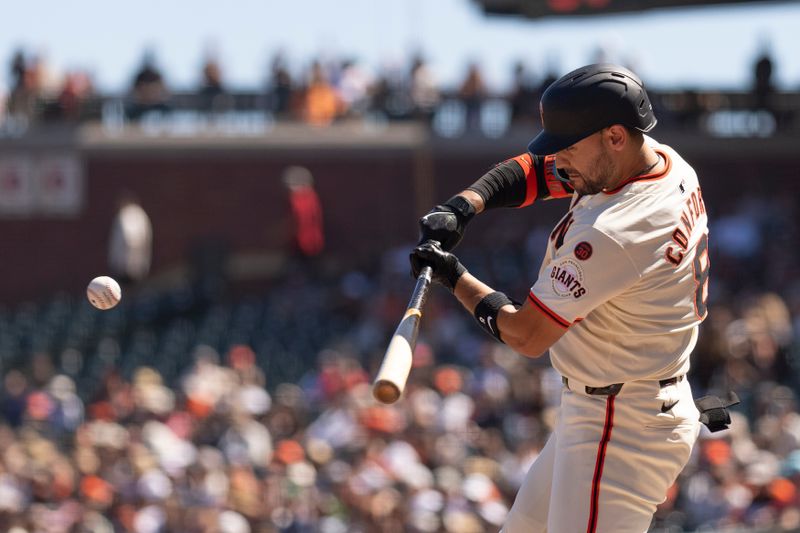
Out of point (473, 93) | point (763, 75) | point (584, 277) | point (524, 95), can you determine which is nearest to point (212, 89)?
point (473, 93)

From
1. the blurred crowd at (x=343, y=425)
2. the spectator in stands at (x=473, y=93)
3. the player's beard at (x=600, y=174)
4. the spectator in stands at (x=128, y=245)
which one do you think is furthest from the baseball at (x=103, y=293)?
the spectator in stands at (x=473, y=93)

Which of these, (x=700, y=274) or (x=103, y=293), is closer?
(x=700, y=274)

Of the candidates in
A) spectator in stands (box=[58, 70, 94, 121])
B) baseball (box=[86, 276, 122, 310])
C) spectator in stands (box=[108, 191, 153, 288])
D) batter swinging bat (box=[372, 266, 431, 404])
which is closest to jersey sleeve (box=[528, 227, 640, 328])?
batter swinging bat (box=[372, 266, 431, 404])

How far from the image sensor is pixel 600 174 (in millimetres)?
3990

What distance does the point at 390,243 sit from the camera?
19984mm

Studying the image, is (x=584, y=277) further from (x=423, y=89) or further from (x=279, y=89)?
(x=279, y=89)

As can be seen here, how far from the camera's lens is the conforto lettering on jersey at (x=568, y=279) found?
12.7ft

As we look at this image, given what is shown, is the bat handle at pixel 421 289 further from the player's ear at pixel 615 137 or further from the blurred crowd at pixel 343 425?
the blurred crowd at pixel 343 425

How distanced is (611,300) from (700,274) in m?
0.30

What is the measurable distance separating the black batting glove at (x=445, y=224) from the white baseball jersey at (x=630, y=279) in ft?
1.04

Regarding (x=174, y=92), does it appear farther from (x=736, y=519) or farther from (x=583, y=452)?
(x=583, y=452)

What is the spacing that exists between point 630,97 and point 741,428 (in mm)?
6353

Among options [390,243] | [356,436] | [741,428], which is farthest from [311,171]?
[741,428]

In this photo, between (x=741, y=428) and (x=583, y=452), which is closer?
(x=583, y=452)
